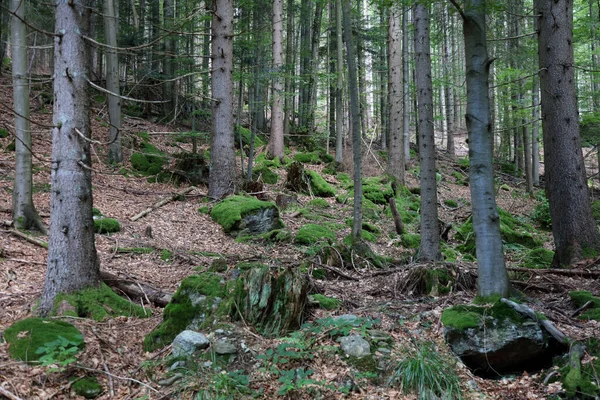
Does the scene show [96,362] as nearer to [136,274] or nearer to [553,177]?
[136,274]

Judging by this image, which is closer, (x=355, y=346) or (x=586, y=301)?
(x=355, y=346)

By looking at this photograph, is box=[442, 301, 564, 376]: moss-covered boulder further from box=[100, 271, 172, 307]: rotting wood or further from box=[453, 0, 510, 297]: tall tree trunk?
box=[100, 271, 172, 307]: rotting wood

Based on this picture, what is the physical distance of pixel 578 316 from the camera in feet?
15.4

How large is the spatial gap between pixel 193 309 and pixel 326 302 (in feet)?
5.30

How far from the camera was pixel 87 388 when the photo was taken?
11.6 ft

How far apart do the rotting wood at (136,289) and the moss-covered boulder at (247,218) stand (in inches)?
155

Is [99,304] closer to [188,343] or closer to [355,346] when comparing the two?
[188,343]

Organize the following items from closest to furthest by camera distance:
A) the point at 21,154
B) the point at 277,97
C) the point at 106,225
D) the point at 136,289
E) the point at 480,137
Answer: the point at 480,137
the point at 136,289
the point at 21,154
the point at 106,225
the point at 277,97

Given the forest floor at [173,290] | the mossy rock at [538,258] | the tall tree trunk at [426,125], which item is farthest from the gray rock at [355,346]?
the mossy rock at [538,258]

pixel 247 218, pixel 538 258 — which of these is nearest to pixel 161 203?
pixel 247 218

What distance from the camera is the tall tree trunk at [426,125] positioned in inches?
274

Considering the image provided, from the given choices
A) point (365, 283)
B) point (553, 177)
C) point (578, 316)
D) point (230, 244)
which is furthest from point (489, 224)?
point (230, 244)

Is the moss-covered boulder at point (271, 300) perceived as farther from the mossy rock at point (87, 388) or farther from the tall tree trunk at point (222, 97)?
the tall tree trunk at point (222, 97)

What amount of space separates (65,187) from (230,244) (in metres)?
4.55
